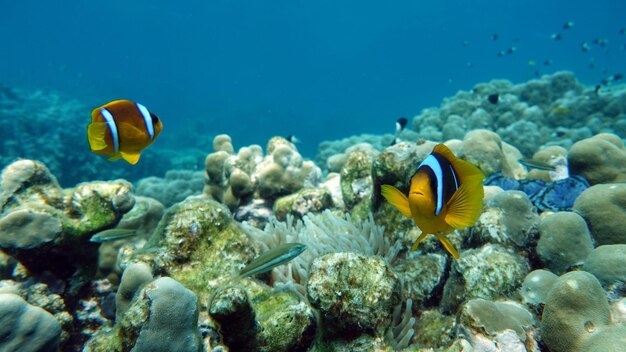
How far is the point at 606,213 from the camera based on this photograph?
3.03m

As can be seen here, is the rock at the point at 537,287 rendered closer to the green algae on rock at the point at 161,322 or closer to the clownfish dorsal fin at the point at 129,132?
the green algae on rock at the point at 161,322

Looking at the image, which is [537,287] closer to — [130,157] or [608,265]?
[608,265]

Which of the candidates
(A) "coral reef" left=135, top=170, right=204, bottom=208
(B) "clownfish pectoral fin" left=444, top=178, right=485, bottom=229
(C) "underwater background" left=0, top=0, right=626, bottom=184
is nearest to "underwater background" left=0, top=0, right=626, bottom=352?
(B) "clownfish pectoral fin" left=444, top=178, right=485, bottom=229

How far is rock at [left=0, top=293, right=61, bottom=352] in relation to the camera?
2250 mm

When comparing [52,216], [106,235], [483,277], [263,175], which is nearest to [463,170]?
[483,277]

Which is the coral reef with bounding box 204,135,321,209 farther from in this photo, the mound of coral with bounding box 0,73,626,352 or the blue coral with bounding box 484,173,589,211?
the blue coral with bounding box 484,173,589,211

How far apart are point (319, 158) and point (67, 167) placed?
13207 millimetres

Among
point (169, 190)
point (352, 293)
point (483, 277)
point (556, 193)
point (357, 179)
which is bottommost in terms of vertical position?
point (483, 277)

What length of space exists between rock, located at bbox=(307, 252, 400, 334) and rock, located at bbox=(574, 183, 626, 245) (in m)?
2.23

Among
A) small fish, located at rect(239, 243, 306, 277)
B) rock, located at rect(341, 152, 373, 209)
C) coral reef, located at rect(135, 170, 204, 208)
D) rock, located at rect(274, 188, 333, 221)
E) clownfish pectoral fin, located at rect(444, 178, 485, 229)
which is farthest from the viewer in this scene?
coral reef, located at rect(135, 170, 204, 208)

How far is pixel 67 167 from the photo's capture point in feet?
57.7

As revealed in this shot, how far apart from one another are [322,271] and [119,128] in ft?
5.93

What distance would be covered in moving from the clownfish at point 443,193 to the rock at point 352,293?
2.25 feet

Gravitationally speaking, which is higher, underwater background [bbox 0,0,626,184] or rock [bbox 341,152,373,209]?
underwater background [bbox 0,0,626,184]
